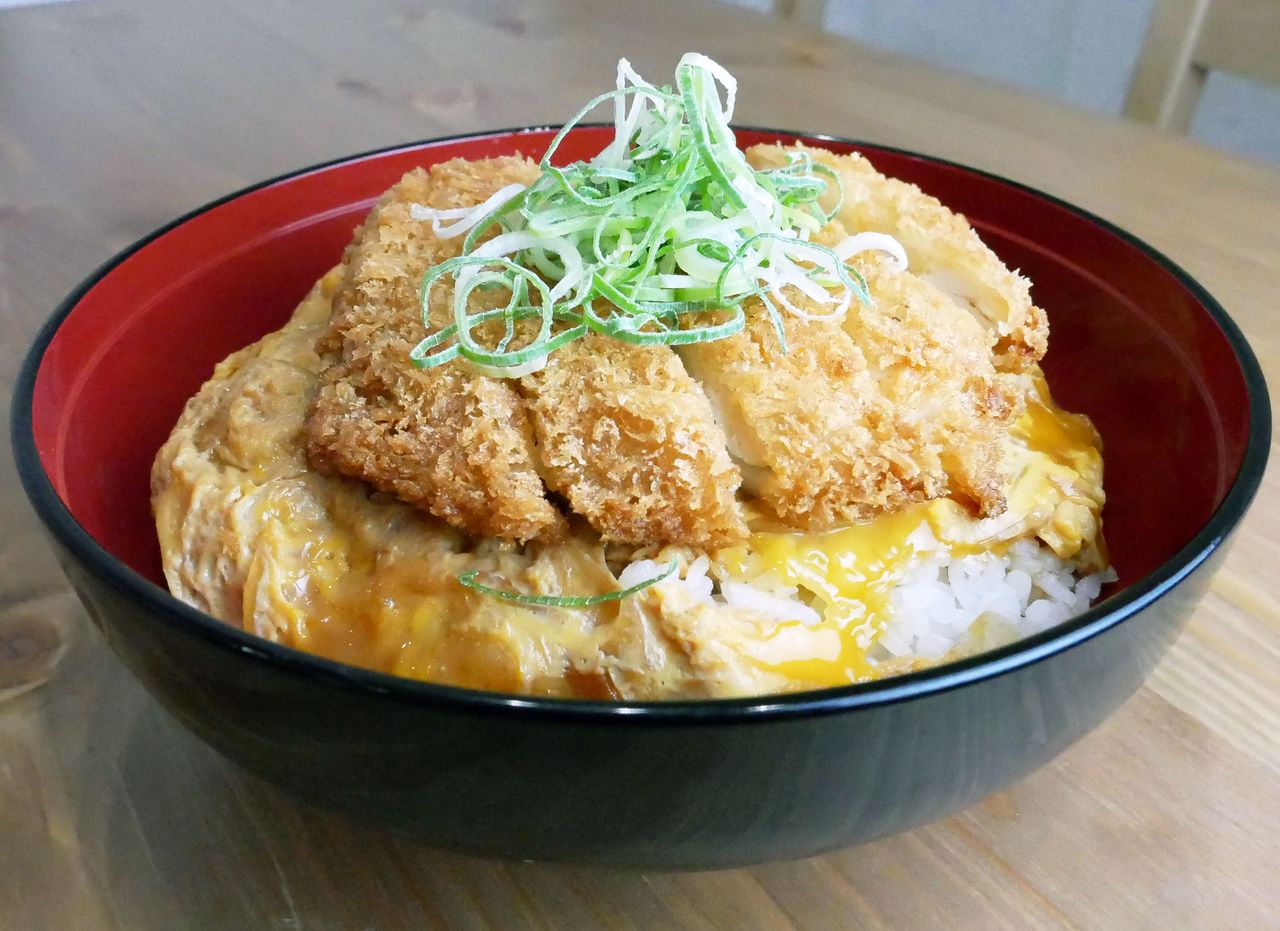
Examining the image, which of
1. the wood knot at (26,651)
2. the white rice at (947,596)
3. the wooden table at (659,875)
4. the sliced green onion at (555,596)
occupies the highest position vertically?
the sliced green onion at (555,596)

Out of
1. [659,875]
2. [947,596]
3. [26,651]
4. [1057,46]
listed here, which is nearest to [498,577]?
[659,875]

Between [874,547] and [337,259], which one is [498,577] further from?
[337,259]

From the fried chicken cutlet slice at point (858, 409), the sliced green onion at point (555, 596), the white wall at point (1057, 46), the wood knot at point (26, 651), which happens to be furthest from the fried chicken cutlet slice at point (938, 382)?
the white wall at point (1057, 46)

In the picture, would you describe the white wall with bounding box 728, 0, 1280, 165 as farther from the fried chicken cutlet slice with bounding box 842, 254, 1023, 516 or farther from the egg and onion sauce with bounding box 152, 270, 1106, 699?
the egg and onion sauce with bounding box 152, 270, 1106, 699

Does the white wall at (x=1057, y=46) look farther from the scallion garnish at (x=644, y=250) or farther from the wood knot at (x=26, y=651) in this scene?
the wood knot at (x=26, y=651)

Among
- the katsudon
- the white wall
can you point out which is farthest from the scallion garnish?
the white wall

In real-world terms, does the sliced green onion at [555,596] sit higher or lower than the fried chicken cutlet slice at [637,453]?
lower
